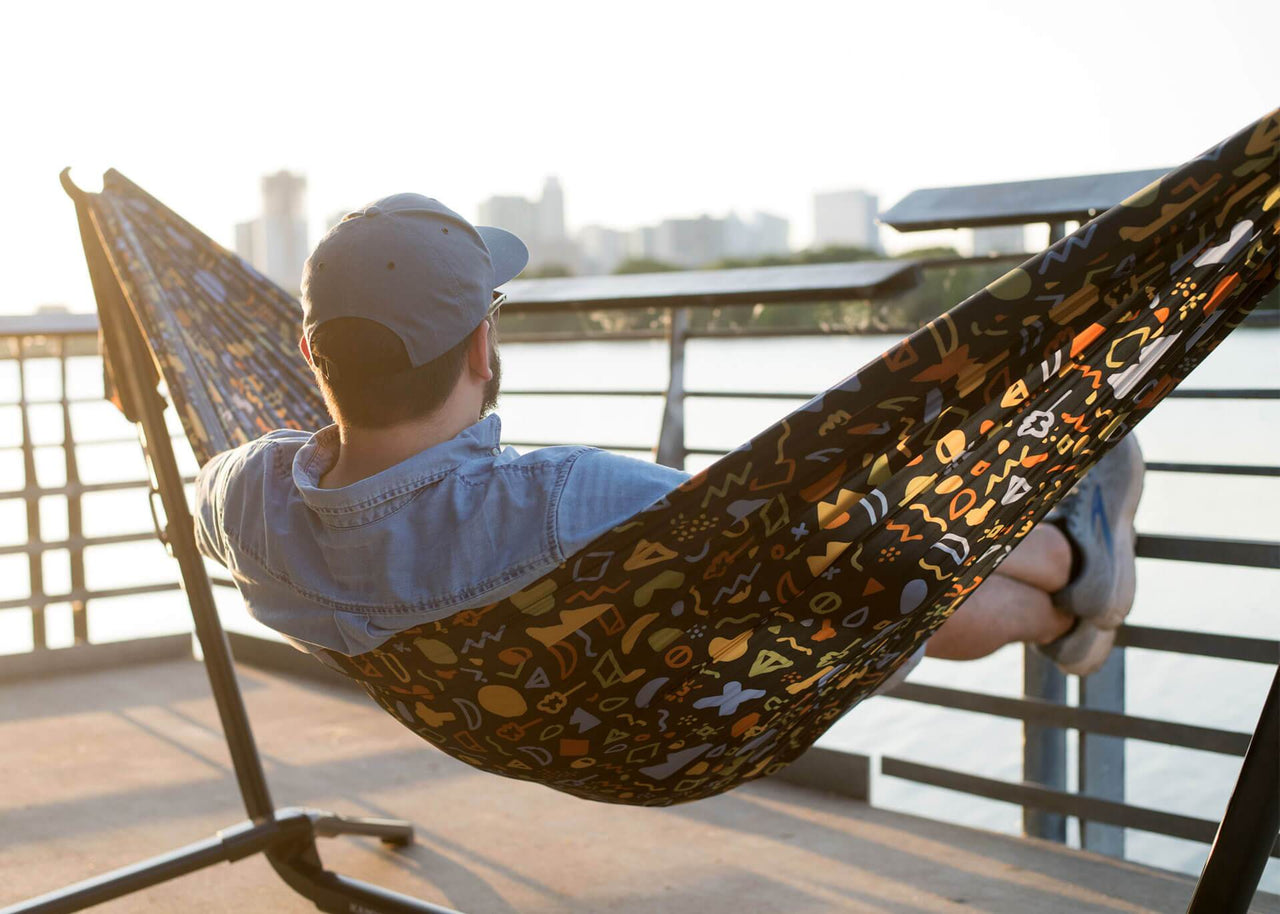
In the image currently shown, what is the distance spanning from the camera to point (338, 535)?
124cm

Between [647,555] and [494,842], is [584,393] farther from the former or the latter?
[647,555]

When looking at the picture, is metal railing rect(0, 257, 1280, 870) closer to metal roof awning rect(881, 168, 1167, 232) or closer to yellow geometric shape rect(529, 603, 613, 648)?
metal roof awning rect(881, 168, 1167, 232)

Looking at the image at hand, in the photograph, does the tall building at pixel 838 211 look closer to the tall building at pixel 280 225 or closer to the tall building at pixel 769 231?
the tall building at pixel 769 231

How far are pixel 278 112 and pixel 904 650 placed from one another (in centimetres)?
969

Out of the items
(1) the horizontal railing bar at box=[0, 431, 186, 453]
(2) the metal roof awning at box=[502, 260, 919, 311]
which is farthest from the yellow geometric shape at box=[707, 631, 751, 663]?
(1) the horizontal railing bar at box=[0, 431, 186, 453]

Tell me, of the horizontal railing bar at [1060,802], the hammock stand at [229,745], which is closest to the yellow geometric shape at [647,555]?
the hammock stand at [229,745]

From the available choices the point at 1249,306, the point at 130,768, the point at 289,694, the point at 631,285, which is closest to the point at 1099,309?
the point at 1249,306

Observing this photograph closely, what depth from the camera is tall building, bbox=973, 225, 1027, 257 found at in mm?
2191

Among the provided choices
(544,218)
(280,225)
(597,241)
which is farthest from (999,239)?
(544,218)

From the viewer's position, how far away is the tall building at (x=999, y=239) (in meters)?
2.19

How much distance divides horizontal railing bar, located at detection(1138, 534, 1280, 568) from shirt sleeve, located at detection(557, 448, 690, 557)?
1.33 m

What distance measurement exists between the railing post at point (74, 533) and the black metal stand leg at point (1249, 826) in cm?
344

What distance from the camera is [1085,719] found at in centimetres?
224

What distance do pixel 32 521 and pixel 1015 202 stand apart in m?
2.98
